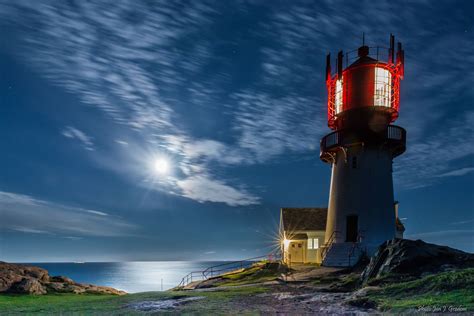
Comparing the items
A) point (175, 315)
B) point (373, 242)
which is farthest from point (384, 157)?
point (175, 315)

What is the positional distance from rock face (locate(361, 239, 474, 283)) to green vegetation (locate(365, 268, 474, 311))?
2.53 metres

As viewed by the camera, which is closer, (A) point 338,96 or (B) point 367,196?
(B) point 367,196

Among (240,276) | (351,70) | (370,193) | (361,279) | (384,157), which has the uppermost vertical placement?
(351,70)

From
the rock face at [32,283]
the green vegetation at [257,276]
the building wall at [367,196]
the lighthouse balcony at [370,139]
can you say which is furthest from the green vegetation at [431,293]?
the rock face at [32,283]

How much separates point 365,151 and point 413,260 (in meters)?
13.0

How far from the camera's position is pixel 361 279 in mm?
19141

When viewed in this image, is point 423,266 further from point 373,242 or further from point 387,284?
point 373,242

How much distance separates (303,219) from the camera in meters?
38.5

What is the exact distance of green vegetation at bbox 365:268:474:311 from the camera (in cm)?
1138

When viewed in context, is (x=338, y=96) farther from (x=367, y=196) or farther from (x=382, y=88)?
(x=367, y=196)

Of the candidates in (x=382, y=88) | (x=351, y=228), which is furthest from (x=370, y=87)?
(x=351, y=228)

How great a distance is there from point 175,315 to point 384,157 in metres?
22.5

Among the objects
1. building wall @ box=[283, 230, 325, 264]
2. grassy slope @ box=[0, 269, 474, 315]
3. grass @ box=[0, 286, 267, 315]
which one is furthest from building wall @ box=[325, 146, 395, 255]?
grass @ box=[0, 286, 267, 315]

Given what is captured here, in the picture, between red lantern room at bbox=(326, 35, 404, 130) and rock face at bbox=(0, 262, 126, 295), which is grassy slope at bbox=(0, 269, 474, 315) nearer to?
rock face at bbox=(0, 262, 126, 295)
